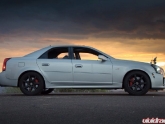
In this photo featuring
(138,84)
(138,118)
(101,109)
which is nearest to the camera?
(138,118)

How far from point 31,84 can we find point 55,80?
0.74 meters

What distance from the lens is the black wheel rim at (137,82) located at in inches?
458

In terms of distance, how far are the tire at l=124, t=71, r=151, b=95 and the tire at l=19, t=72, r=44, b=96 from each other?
2592mm

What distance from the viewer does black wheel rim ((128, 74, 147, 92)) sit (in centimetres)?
1163

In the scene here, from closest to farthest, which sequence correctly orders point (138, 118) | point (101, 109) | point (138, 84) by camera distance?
point (138, 118) → point (101, 109) → point (138, 84)

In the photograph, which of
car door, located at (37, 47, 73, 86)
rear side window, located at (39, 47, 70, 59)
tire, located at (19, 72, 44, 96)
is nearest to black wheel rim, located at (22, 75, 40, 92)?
tire, located at (19, 72, 44, 96)

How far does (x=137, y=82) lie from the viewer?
11.7 m

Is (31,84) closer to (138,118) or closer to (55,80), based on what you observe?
(55,80)

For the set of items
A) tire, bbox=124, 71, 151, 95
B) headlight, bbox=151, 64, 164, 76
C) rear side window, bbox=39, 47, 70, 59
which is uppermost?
rear side window, bbox=39, 47, 70, 59

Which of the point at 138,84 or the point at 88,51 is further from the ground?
the point at 88,51

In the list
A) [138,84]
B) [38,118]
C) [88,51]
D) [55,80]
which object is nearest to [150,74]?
[138,84]

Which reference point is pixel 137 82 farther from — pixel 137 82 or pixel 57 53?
pixel 57 53

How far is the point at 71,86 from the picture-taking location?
11992mm

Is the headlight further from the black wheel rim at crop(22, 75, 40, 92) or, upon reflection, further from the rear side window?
the black wheel rim at crop(22, 75, 40, 92)
